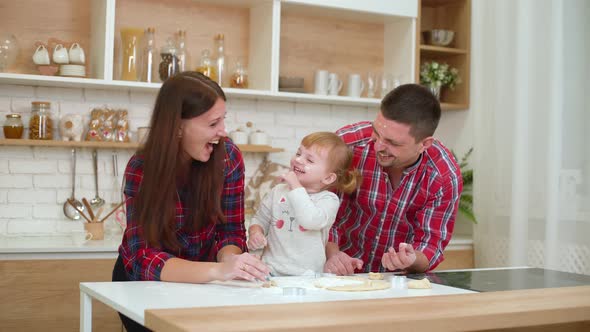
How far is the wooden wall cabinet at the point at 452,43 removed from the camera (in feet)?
15.3

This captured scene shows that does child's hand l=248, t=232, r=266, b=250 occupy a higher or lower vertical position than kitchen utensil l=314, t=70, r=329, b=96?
lower

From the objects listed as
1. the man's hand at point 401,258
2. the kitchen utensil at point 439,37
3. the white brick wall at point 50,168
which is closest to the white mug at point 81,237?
the white brick wall at point 50,168

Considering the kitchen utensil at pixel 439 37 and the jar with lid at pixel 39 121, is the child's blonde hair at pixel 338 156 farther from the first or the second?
the kitchen utensil at pixel 439 37

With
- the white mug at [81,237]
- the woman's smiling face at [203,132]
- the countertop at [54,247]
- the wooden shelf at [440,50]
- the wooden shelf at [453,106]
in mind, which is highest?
the wooden shelf at [440,50]

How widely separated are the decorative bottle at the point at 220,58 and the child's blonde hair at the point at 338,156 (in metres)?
1.57

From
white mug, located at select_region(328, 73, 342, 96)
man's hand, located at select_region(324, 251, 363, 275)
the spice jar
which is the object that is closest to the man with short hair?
man's hand, located at select_region(324, 251, 363, 275)

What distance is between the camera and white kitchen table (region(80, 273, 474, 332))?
1.79 meters

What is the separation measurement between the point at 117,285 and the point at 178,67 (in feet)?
6.89

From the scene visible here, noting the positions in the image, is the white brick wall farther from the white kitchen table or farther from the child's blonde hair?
the white kitchen table

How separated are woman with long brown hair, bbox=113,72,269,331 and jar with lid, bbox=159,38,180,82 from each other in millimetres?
1612

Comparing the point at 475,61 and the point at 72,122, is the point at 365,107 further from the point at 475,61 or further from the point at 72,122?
the point at 72,122

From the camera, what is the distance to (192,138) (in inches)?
90.4

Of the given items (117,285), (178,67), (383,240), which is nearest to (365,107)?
(178,67)

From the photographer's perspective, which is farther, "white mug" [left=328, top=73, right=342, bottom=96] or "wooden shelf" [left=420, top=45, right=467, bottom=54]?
"wooden shelf" [left=420, top=45, right=467, bottom=54]
